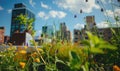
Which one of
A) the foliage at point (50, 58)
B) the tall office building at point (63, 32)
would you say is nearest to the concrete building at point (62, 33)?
the tall office building at point (63, 32)

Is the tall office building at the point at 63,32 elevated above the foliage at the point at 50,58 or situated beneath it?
elevated above

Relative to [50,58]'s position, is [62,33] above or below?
above

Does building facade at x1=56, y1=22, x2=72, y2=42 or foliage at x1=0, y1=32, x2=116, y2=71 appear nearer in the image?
foliage at x1=0, y1=32, x2=116, y2=71

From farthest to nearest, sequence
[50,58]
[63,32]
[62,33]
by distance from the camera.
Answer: [63,32]
[62,33]
[50,58]

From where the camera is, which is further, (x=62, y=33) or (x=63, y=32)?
(x=63, y=32)

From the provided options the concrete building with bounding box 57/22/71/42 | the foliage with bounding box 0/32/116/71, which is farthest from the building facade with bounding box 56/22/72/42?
the foliage with bounding box 0/32/116/71

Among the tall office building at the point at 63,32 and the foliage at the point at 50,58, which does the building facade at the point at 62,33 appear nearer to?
the tall office building at the point at 63,32

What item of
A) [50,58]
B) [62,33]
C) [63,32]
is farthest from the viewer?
[63,32]

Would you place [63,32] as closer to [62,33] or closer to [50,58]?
[62,33]

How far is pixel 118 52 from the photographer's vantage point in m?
2.02

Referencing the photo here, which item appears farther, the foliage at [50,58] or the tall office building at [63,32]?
the tall office building at [63,32]

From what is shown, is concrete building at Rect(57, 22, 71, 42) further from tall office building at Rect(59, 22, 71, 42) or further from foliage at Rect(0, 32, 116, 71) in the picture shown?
foliage at Rect(0, 32, 116, 71)

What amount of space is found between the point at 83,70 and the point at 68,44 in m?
2.95

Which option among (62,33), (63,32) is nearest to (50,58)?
(62,33)
